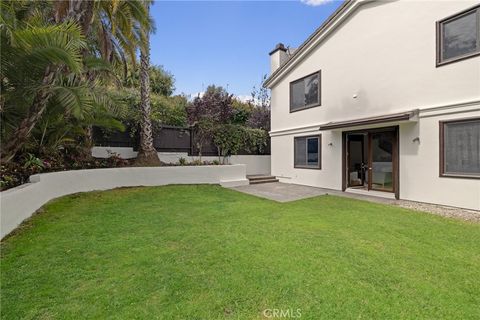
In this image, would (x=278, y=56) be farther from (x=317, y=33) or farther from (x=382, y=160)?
(x=382, y=160)

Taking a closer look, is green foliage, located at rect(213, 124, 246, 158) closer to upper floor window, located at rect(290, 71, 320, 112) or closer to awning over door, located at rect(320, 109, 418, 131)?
upper floor window, located at rect(290, 71, 320, 112)

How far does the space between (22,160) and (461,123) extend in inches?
533

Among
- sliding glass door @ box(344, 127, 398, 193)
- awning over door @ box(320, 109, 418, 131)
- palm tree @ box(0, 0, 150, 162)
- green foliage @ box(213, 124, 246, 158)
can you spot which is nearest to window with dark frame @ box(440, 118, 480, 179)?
awning over door @ box(320, 109, 418, 131)

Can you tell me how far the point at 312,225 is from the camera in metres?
6.14

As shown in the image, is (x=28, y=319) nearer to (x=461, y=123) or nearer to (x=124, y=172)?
(x=124, y=172)

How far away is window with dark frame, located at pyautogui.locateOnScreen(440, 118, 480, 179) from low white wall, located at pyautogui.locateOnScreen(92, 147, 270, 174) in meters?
10.0

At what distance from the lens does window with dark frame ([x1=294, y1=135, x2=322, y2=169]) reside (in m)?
12.9

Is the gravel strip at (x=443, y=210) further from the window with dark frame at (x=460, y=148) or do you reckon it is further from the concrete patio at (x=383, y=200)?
the window with dark frame at (x=460, y=148)

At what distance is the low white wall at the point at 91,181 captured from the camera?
537cm

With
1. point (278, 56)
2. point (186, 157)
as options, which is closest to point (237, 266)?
point (186, 157)

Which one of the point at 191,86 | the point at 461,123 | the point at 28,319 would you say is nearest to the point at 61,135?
the point at 28,319

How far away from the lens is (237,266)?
3.98 meters

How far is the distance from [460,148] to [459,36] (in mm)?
3423

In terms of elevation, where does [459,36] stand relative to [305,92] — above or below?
above
